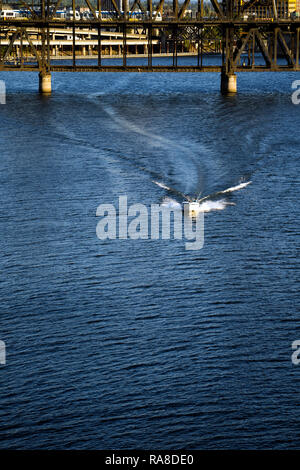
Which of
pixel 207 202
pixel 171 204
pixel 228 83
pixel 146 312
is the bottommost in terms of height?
pixel 146 312

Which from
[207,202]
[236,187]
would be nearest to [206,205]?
[207,202]

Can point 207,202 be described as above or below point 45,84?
below

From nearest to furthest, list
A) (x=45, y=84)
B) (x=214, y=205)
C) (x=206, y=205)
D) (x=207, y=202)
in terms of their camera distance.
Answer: (x=206, y=205) < (x=214, y=205) < (x=207, y=202) < (x=45, y=84)

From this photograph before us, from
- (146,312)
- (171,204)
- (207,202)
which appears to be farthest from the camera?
(207,202)

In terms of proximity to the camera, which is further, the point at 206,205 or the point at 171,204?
the point at 171,204

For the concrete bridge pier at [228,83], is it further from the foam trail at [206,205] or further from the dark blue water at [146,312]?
the foam trail at [206,205]

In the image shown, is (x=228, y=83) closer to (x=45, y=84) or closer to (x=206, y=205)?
(x=45, y=84)

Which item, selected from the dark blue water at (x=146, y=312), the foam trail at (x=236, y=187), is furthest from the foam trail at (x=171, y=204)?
the foam trail at (x=236, y=187)

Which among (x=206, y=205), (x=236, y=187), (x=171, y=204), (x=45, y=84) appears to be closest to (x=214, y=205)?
(x=206, y=205)
